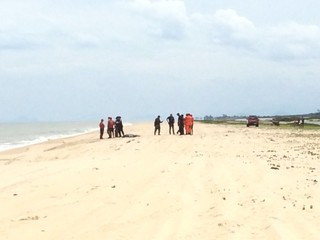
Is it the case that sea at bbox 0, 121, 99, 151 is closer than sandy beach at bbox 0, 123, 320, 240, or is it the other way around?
sandy beach at bbox 0, 123, 320, 240

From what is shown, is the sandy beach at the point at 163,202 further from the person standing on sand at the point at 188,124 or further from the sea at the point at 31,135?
the sea at the point at 31,135

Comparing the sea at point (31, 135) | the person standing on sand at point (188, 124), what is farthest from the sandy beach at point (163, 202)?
the sea at point (31, 135)

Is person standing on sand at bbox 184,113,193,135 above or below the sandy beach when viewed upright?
above

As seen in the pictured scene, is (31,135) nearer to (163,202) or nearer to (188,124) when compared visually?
(188,124)

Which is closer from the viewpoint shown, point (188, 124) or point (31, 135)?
point (188, 124)

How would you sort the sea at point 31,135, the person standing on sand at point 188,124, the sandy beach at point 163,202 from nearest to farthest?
1. the sandy beach at point 163,202
2. the person standing on sand at point 188,124
3. the sea at point 31,135

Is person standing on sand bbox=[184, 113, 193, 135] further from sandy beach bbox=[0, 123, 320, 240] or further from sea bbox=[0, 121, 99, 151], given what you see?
sandy beach bbox=[0, 123, 320, 240]

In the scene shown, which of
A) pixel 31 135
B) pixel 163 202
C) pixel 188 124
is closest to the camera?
pixel 163 202

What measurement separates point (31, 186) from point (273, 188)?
18.0 ft

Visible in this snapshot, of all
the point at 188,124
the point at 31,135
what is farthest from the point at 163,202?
the point at 31,135

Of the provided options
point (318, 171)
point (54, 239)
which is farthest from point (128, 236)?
point (318, 171)

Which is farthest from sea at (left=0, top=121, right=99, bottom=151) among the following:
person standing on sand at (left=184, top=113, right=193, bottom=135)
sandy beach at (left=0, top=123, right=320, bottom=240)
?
sandy beach at (left=0, top=123, right=320, bottom=240)

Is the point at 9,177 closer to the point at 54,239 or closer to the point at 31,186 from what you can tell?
the point at 31,186

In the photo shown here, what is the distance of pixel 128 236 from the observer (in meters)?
6.93
